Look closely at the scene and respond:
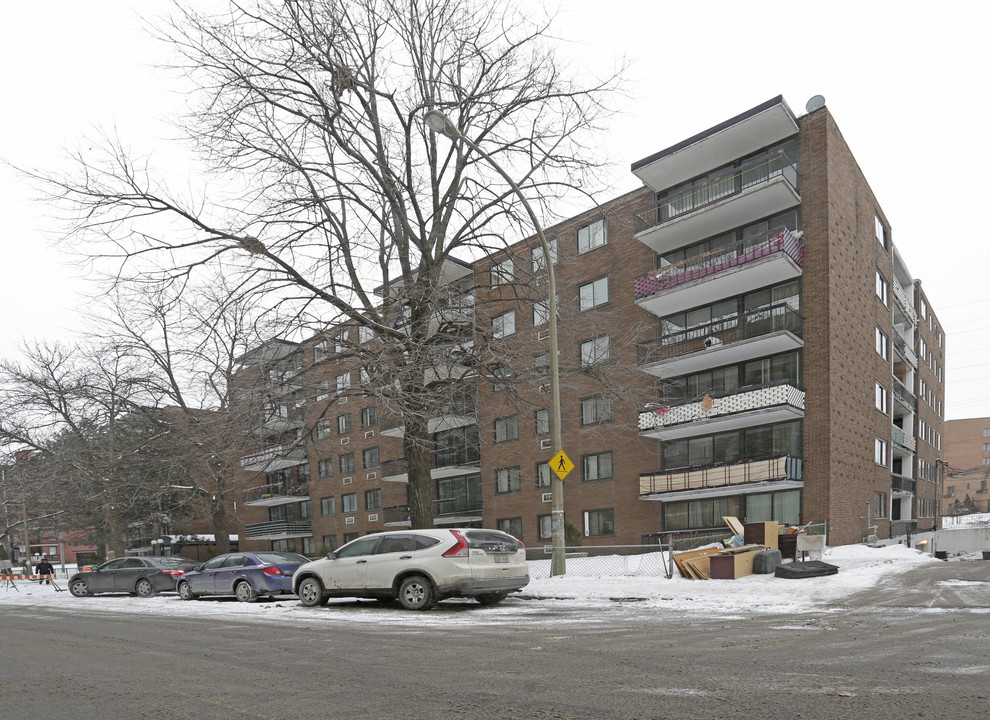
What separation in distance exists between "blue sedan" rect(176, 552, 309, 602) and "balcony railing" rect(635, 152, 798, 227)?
18.5 m

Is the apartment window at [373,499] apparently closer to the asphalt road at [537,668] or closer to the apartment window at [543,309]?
the apartment window at [543,309]

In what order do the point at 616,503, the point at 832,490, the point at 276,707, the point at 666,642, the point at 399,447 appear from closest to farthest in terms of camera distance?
1. the point at 276,707
2. the point at 666,642
3. the point at 832,490
4. the point at 616,503
5. the point at 399,447

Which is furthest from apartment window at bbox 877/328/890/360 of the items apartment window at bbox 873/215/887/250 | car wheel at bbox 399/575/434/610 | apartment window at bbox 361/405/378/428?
apartment window at bbox 361/405/378/428

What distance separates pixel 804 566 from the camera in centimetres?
1511

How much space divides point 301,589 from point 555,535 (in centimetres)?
538

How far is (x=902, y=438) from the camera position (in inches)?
1468

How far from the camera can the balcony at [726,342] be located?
81.4 feet

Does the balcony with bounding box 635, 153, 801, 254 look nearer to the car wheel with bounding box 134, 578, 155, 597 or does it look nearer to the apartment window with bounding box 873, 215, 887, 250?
the apartment window with bounding box 873, 215, 887, 250

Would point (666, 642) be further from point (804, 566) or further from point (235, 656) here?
point (804, 566)

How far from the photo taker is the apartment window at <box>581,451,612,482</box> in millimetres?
31156

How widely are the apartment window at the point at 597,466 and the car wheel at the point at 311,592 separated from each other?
729 inches

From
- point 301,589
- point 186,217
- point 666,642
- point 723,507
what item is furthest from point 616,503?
point 666,642

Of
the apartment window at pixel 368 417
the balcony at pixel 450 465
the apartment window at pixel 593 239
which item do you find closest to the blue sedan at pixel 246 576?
the balcony at pixel 450 465

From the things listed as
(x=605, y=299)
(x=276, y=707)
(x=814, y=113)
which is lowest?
(x=276, y=707)
